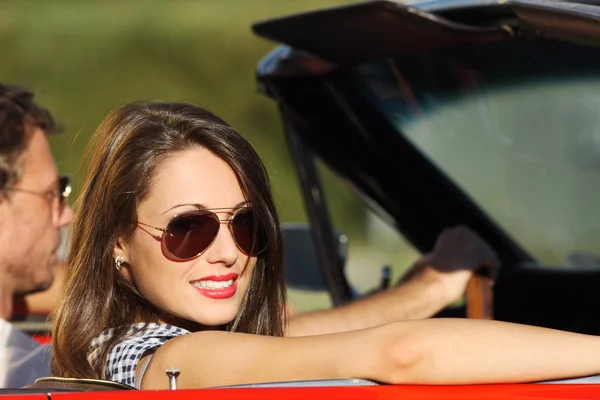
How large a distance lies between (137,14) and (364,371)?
12.4m

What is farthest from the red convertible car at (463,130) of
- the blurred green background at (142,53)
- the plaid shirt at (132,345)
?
the blurred green background at (142,53)

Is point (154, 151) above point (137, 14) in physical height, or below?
below

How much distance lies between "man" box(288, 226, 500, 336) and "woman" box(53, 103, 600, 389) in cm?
56

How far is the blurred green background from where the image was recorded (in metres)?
11.7

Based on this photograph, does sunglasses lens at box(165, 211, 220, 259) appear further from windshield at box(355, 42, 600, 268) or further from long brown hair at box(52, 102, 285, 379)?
windshield at box(355, 42, 600, 268)

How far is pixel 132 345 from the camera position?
1925 millimetres

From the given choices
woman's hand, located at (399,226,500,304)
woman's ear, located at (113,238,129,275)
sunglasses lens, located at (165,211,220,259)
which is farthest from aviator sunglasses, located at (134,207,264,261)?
woman's hand, located at (399,226,500,304)

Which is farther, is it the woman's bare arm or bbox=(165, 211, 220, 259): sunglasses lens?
bbox=(165, 211, 220, 259): sunglasses lens

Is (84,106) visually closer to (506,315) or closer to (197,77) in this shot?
(197,77)

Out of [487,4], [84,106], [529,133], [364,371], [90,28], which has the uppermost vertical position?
[90,28]

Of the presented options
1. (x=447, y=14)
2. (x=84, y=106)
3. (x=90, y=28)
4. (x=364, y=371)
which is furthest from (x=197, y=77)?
(x=364, y=371)

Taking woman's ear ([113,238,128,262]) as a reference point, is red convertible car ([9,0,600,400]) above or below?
above

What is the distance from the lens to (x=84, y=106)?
1189cm

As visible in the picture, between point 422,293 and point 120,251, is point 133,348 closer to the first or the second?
point 120,251
